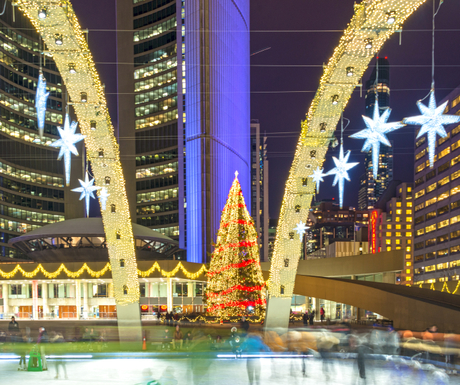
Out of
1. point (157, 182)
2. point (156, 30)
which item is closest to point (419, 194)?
point (157, 182)

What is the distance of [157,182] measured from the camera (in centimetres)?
9581

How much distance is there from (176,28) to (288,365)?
265 ft

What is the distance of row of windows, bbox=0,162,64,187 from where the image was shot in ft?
348

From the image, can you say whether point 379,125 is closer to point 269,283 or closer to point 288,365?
point 288,365

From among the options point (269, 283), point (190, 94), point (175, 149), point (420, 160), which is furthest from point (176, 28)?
point (269, 283)

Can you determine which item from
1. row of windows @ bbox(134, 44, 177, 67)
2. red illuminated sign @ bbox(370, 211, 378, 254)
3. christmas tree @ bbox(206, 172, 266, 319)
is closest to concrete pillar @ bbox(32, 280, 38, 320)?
christmas tree @ bbox(206, 172, 266, 319)

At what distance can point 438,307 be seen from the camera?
19359mm

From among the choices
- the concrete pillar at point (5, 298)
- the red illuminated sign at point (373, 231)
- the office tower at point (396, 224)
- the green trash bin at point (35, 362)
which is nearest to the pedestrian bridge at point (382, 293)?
the green trash bin at point (35, 362)

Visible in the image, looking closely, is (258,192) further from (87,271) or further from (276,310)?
(276,310)

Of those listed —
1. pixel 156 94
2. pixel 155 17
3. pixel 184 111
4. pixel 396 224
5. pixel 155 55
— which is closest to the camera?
pixel 184 111

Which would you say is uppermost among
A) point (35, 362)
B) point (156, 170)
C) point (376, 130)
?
point (156, 170)

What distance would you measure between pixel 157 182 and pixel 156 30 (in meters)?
29.0

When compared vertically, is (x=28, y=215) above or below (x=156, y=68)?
below

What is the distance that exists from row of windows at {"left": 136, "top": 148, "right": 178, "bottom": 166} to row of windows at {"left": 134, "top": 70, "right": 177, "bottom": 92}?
42.6 feet
